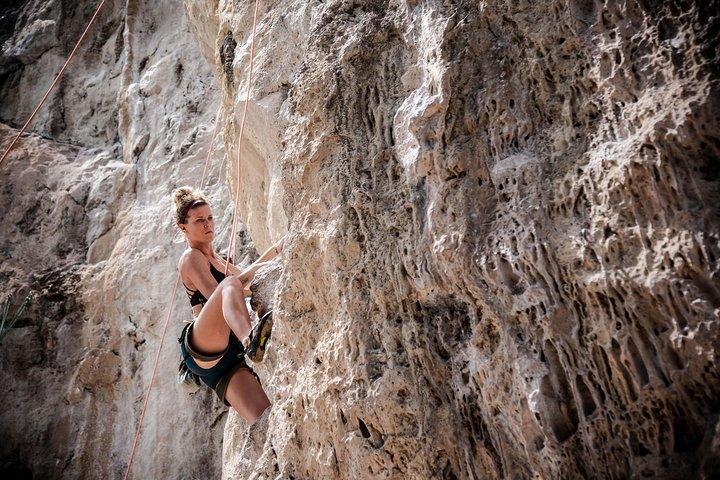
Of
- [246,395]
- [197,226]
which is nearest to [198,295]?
[197,226]

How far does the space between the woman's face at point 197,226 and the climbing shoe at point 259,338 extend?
0.89m

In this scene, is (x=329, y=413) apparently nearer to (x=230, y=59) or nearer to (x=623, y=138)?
(x=623, y=138)

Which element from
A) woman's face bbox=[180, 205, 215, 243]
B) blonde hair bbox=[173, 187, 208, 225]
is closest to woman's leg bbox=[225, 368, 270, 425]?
woman's face bbox=[180, 205, 215, 243]

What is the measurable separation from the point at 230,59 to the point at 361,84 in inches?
77.7

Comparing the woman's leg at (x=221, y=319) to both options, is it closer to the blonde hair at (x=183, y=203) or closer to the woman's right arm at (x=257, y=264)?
the woman's right arm at (x=257, y=264)

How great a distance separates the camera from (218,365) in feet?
10.3

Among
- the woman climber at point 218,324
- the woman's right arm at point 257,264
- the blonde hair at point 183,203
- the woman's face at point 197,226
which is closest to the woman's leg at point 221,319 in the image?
the woman climber at point 218,324

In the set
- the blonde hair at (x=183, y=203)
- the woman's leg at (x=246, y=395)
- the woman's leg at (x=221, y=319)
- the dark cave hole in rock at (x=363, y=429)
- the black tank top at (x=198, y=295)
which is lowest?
the dark cave hole in rock at (x=363, y=429)

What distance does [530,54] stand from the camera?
2125mm

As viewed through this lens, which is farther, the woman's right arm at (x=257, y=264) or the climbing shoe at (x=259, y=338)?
the woman's right arm at (x=257, y=264)

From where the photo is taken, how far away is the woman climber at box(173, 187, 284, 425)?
283cm

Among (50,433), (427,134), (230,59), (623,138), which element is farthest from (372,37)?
(50,433)

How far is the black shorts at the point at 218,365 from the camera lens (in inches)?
123

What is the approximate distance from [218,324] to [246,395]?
39cm
